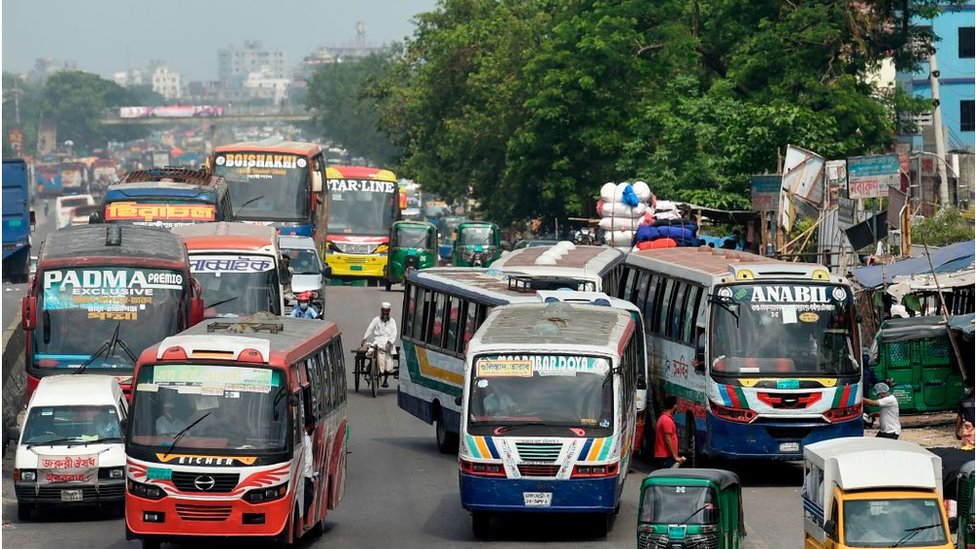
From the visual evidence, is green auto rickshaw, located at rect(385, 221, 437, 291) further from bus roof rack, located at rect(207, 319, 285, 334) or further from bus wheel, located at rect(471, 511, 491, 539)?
bus roof rack, located at rect(207, 319, 285, 334)

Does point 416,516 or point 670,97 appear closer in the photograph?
point 416,516

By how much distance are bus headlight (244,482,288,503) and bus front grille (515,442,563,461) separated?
9.56 feet

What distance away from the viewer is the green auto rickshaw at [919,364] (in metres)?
28.9

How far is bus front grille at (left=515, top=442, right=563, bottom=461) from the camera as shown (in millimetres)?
19641

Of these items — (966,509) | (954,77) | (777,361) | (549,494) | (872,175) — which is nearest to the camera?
(966,509)

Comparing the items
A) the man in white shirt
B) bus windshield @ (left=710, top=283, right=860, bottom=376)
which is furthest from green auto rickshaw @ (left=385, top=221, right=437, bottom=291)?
the man in white shirt

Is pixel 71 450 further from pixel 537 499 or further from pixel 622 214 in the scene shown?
pixel 622 214

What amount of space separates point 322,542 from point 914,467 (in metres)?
6.95

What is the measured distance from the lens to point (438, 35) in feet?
272

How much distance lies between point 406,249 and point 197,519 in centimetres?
3753

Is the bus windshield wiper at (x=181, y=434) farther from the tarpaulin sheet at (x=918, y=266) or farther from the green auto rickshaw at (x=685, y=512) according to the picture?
the tarpaulin sheet at (x=918, y=266)

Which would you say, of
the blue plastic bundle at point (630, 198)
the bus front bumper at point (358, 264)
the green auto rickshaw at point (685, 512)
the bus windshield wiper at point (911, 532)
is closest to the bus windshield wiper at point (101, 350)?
the green auto rickshaw at point (685, 512)

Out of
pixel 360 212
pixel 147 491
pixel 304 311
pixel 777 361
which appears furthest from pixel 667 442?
pixel 360 212

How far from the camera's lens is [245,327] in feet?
64.5
